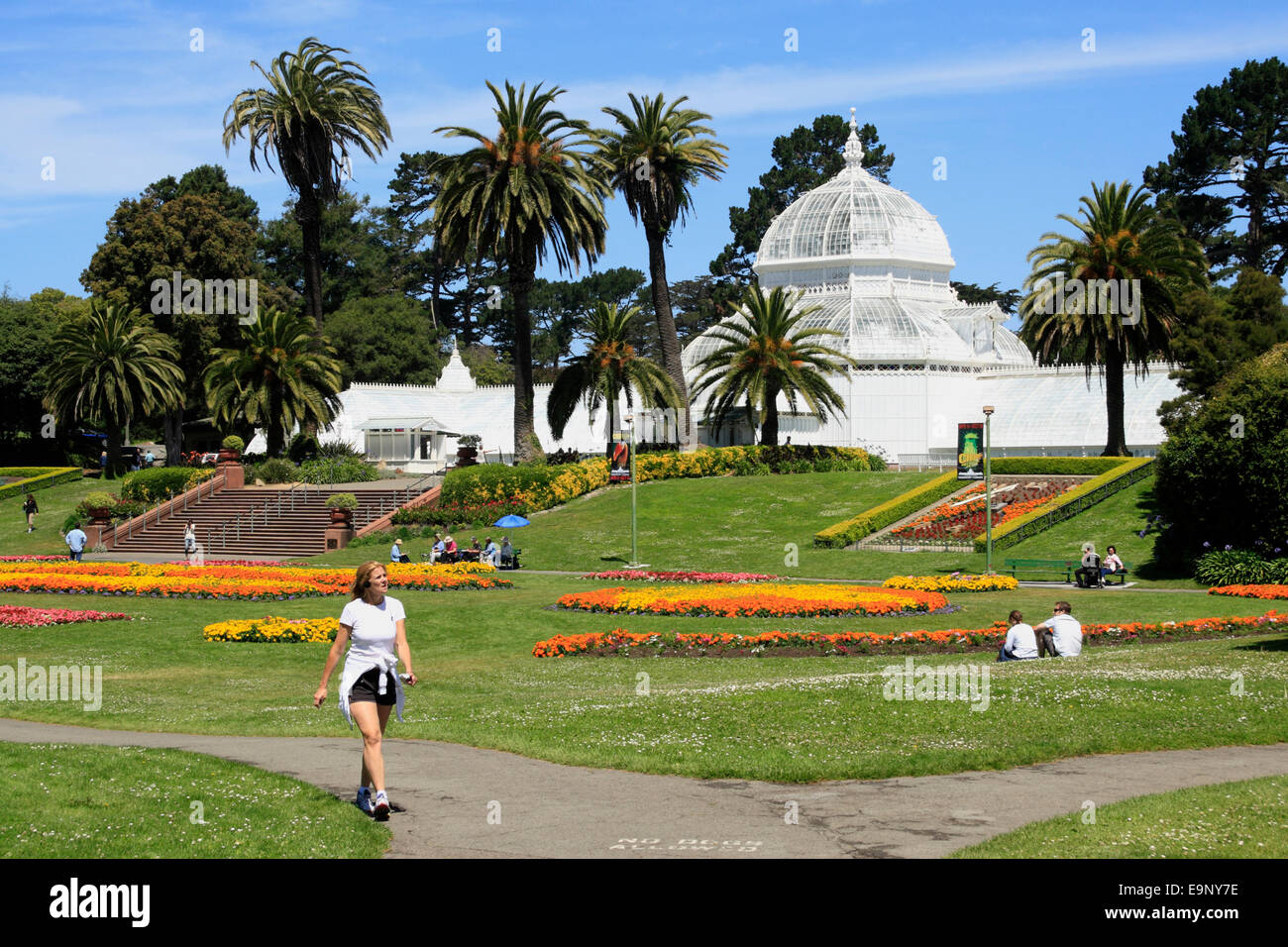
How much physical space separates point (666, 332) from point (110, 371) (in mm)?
25878

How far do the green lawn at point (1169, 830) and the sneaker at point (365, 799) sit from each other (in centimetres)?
445

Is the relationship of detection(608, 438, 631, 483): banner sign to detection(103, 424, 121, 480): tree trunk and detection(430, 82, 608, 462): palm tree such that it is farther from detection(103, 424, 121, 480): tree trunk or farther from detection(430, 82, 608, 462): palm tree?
detection(103, 424, 121, 480): tree trunk

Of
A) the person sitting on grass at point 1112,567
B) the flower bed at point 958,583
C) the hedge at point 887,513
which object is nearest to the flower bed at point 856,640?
the flower bed at point 958,583

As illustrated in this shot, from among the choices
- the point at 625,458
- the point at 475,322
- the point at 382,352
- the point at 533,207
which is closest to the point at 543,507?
the point at 625,458

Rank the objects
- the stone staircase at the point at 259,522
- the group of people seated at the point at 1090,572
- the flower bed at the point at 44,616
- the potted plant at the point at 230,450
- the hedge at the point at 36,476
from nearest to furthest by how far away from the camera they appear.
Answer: the flower bed at the point at 44,616 → the group of people seated at the point at 1090,572 → the stone staircase at the point at 259,522 → the potted plant at the point at 230,450 → the hedge at the point at 36,476

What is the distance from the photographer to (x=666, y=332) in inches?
2186

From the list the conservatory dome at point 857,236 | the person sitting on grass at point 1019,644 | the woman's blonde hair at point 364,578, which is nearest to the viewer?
the woman's blonde hair at point 364,578

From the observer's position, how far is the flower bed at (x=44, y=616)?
23844 mm

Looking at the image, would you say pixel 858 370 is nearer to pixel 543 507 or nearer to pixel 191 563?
pixel 543 507

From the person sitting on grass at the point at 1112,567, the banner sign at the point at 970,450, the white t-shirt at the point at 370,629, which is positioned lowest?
the person sitting on grass at the point at 1112,567

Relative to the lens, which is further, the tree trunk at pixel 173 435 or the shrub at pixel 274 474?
the tree trunk at pixel 173 435

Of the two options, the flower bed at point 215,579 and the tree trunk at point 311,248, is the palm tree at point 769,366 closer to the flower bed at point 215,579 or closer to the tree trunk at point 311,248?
the tree trunk at point 311,248

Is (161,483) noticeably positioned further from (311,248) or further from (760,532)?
(760,532)

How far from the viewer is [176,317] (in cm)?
6662
